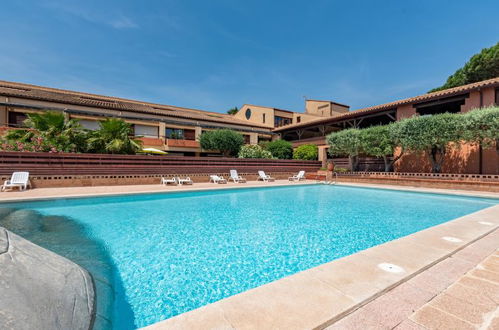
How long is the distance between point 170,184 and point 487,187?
16.5m

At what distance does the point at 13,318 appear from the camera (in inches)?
51.7

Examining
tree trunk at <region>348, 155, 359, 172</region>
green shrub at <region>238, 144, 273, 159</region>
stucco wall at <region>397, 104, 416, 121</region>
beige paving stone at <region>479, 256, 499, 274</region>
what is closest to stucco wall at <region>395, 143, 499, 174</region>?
tree trunk at <region>348, 155, 359, 172</region>

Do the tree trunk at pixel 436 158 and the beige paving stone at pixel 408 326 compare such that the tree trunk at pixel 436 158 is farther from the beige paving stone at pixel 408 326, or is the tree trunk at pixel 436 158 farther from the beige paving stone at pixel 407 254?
the beige paving stone at pixel 408 326

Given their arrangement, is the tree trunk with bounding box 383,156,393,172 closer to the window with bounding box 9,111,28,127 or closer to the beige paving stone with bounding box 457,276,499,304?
the beige paving stone with bounding box 457,276,499,304

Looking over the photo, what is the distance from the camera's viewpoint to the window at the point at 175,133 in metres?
22.7

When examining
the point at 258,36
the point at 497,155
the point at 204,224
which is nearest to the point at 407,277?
the point at 204,224

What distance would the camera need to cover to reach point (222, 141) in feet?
68.8

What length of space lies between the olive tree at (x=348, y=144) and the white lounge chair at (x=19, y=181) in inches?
730

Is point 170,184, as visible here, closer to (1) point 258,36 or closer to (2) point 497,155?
(1) point 258,36

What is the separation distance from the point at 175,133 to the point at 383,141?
1820 cm

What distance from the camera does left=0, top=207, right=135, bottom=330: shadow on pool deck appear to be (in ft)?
7.88

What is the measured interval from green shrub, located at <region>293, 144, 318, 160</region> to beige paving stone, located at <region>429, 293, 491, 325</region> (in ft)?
65.4

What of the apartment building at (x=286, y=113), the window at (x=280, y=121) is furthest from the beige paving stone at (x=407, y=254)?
the window at (x=280, y=121)

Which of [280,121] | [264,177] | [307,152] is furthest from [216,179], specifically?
[280,121]
